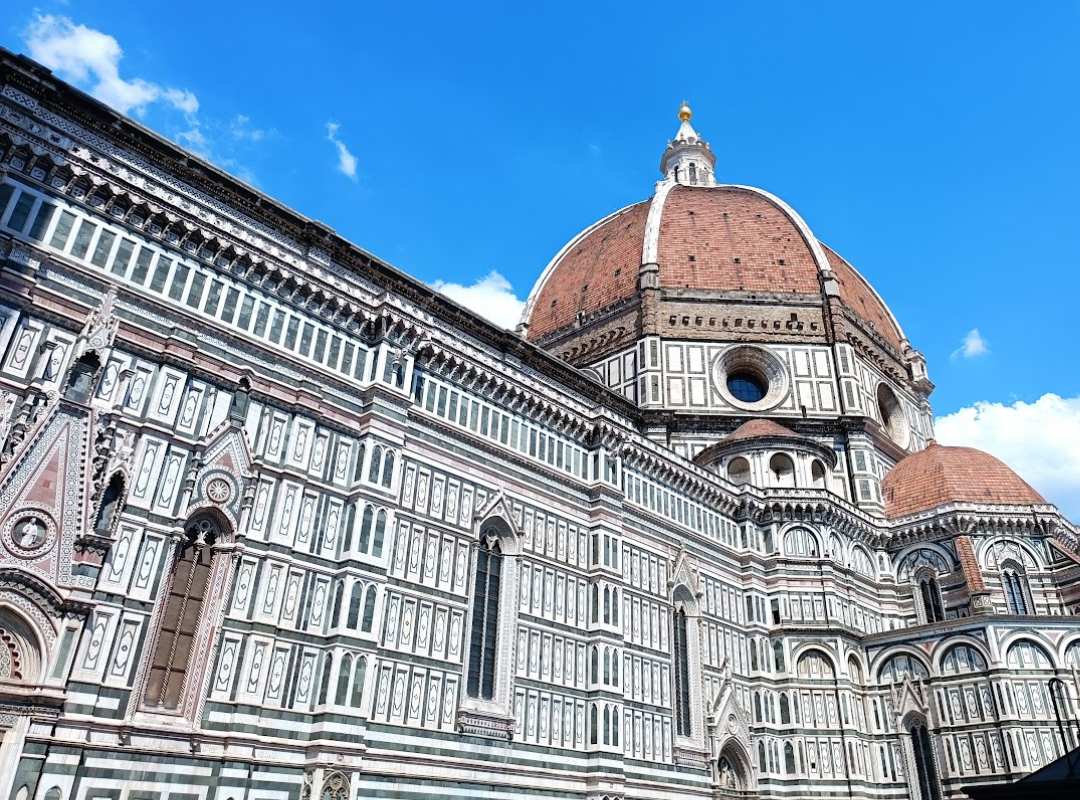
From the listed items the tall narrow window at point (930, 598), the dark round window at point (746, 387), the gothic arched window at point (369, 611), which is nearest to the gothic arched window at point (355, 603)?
the gothic arched window at point (369, 611)

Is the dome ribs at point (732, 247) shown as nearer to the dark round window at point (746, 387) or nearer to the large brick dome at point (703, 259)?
the large brick dome at point (703, 259)

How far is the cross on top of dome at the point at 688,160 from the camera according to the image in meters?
64.0

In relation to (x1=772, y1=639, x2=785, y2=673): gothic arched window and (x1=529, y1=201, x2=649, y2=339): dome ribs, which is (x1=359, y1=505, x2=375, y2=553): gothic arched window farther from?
(x1=529, y1=201, x2=649, y2=339): dome ribs

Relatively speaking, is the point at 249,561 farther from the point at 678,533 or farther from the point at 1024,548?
the point at 1024,548

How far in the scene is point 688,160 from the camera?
64500mm

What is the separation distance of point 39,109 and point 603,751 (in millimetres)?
21508

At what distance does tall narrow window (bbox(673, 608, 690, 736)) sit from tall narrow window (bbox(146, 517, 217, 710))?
1642 centimetres

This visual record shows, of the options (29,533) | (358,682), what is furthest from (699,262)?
(29,533)

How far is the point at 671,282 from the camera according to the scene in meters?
44.7

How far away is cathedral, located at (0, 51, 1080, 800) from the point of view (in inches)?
644

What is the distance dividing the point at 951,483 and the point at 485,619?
2366 centimetres

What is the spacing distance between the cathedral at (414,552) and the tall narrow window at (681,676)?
0.44ft

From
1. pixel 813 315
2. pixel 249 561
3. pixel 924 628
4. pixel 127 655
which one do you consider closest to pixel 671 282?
pixel 813 315

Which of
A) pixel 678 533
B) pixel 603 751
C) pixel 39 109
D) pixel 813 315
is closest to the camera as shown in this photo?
pixel 39 109
